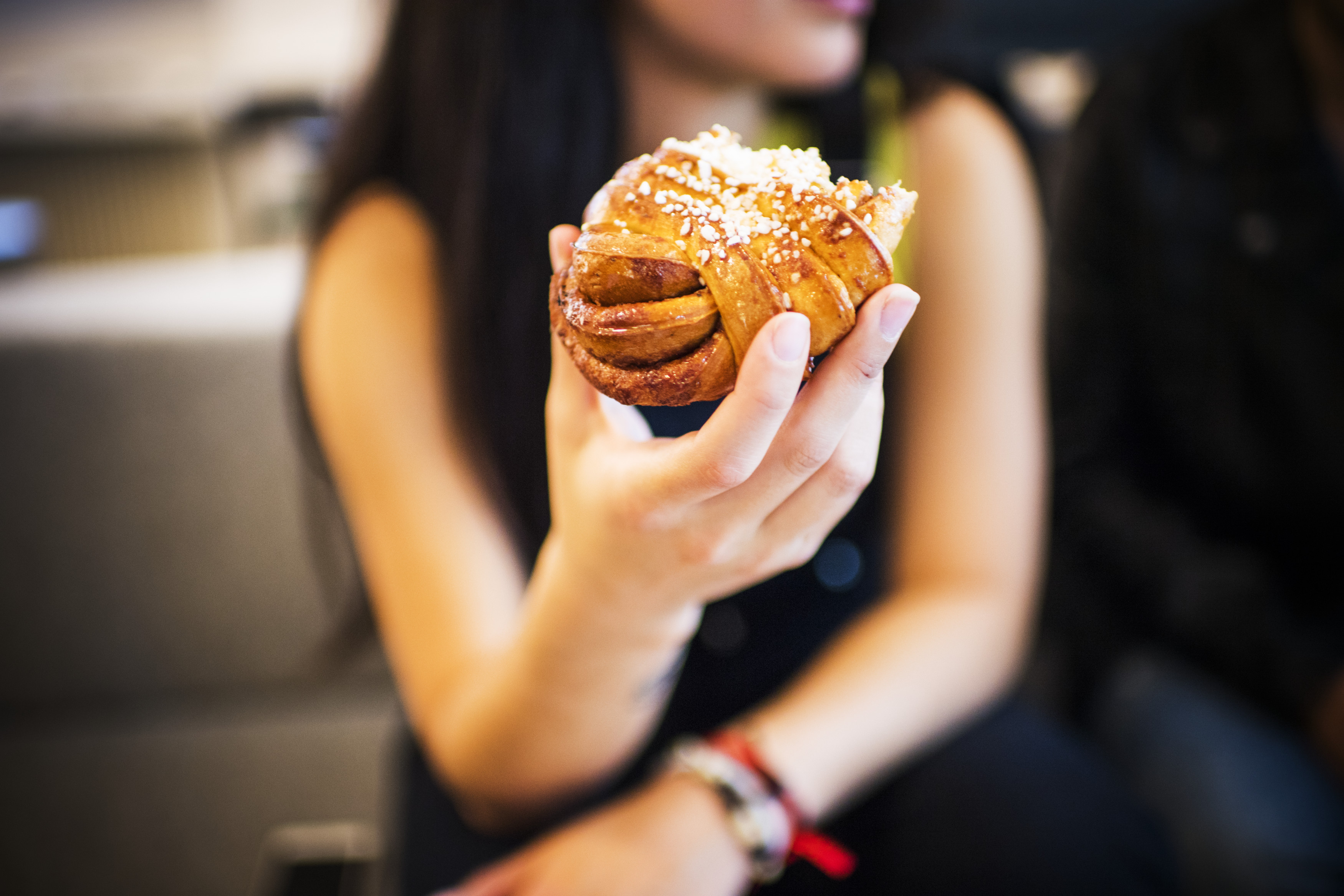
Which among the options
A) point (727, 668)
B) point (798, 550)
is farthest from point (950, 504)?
point (798, 550)

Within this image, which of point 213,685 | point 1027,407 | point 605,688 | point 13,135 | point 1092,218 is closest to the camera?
point 605,688

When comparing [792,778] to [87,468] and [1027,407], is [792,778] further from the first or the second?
[87,468]

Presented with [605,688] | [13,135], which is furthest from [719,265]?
[13,135]

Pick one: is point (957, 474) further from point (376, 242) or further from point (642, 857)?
point (376, 242)

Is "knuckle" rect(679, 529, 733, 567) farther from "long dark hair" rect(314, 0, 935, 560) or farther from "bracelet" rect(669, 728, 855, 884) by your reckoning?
"bracelet" rect(669, 728, 855, 884)

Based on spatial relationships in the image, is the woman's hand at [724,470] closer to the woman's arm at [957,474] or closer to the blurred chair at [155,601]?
the woman's arm at [957,474]

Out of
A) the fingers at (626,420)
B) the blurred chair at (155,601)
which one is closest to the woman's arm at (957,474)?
the fingers at (626,420)

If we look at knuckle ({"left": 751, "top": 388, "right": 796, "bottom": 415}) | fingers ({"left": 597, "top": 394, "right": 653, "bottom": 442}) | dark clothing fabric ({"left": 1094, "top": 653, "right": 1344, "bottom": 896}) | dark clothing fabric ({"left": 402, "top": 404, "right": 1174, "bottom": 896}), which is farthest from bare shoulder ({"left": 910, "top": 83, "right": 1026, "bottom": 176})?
dark clothing fabric ({"left": 1094, "top": 653, "right": 1344, "bottom": 896})
